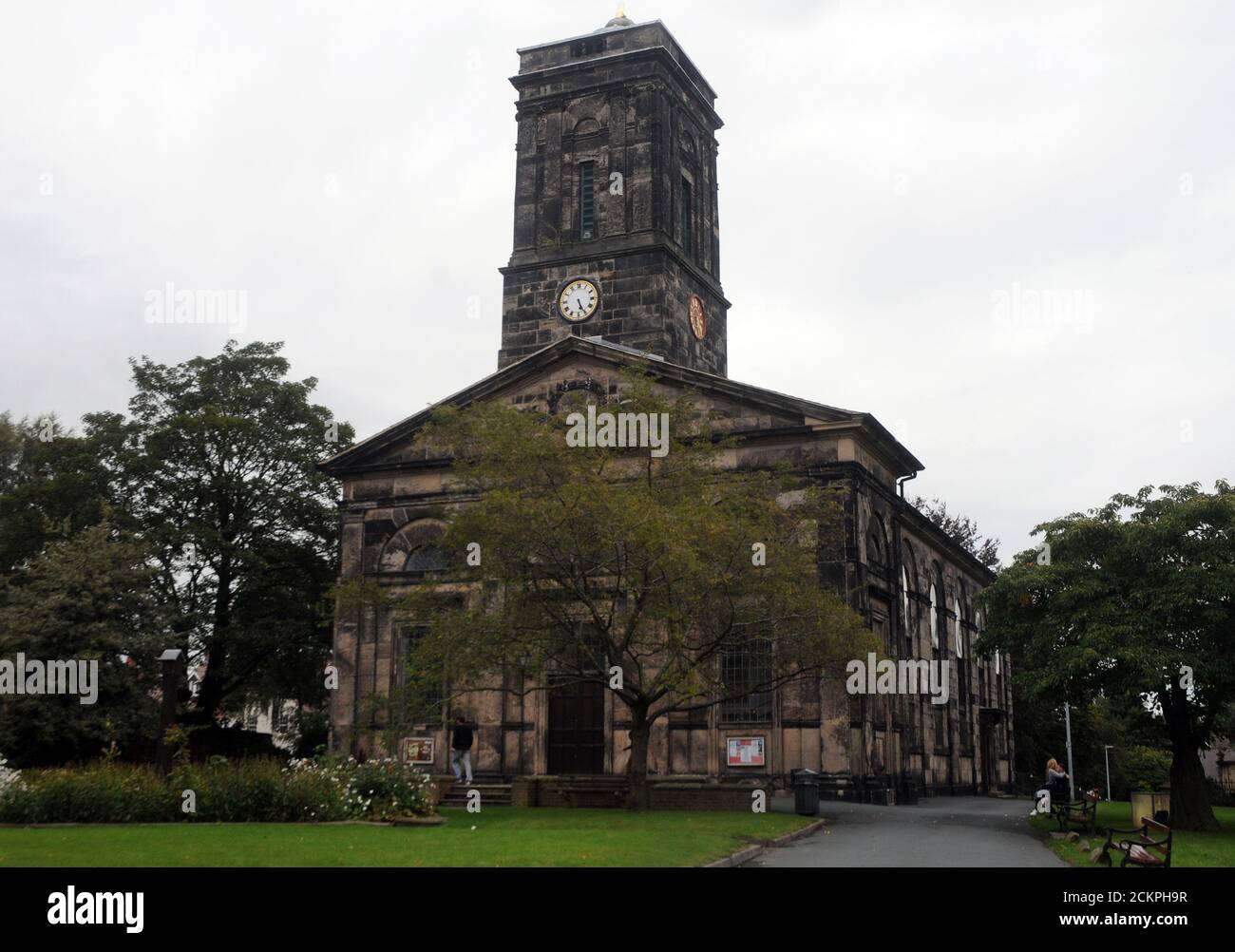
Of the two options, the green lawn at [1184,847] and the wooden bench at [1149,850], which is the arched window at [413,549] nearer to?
the green lawn at [1184,847]

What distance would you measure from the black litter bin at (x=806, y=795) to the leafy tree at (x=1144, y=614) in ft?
17.4

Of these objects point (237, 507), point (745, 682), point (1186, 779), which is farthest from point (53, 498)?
point (1186, 779)

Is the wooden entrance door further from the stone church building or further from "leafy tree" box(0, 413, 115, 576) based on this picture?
"leafy tree" box(0, 413, 115, 576)

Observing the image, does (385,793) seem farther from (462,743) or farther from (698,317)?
(698,317)

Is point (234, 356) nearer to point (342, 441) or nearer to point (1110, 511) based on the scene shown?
point (342, 441)

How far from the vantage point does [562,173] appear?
Answer: 145 ft

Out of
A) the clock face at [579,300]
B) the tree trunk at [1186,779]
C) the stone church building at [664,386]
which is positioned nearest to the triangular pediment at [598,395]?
the stone church building at [664,386]

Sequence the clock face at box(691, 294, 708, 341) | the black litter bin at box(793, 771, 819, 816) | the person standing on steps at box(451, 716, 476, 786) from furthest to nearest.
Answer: the clock face at box(691, 294, 708, 341) → the person standing on steps at box(451, 716, 476, 786) → the black litter bin at box(793, 771, 819, 816)

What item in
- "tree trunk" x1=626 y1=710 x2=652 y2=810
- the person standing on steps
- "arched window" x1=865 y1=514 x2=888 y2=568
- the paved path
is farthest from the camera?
"arched window" x1=865 y1=514 x2=888 y2=568

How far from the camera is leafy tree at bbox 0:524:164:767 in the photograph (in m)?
33.4

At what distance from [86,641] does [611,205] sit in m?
20.9

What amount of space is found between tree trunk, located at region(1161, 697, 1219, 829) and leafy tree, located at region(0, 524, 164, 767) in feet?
81.5

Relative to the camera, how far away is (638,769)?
2773 centimetres

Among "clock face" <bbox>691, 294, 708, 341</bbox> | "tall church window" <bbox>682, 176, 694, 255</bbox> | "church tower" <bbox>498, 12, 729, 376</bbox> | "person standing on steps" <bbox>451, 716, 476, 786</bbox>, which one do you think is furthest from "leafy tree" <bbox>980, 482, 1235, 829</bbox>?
"tall church window" <bbox>682, 176, 694, 255</bbox>
